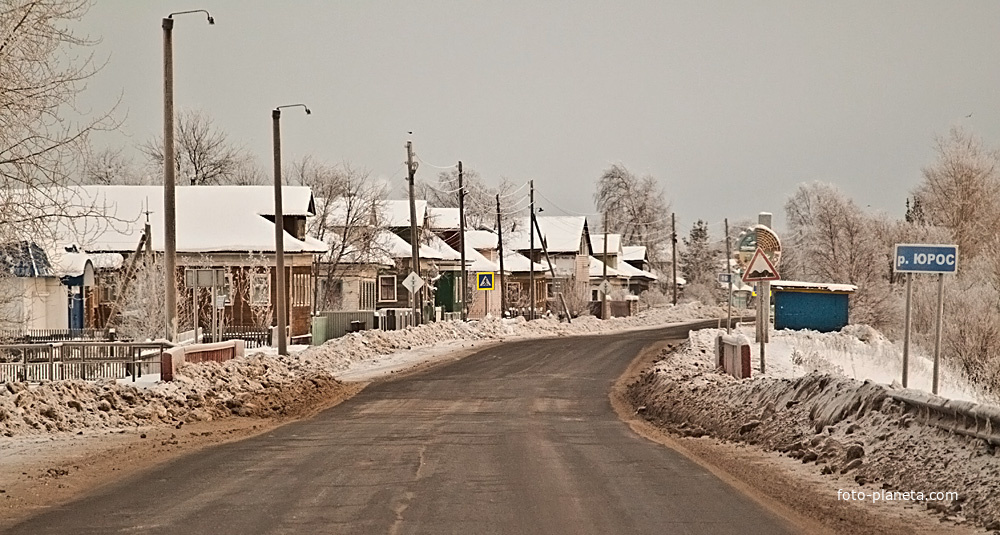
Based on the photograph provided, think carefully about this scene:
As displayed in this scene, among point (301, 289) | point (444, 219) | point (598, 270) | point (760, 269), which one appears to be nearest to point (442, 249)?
point (444, 219)

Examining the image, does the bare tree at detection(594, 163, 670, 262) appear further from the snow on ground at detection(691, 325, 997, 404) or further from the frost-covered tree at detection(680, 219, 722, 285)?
the snow on ground at detection(691, 325, 997, 404)

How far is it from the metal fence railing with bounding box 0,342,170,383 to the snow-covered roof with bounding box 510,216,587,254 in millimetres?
73467

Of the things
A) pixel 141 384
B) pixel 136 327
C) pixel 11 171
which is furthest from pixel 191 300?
pixel 11 171

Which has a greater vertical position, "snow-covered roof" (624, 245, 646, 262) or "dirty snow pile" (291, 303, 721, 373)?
"snow-covered roof" (624, 245, 646, 262)

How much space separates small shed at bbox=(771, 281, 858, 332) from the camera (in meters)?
52.8

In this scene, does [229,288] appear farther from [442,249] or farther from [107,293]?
[442,249]

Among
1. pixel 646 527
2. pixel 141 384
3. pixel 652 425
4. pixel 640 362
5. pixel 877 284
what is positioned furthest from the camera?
pixel 877 284

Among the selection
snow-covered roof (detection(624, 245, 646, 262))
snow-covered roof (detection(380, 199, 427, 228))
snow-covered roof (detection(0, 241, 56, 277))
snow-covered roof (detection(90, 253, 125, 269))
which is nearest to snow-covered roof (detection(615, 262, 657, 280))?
snow-covered roof (detection(624, 245, 646, 262))

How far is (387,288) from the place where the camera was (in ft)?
224

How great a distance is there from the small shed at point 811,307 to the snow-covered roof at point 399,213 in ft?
82.8

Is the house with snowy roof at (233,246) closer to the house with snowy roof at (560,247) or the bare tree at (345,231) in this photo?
the bare tree at (345,231)

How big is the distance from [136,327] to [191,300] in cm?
810

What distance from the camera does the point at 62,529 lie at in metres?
8.97

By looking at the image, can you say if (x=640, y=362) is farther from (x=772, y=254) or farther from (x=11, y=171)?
(x=11, y=171)
